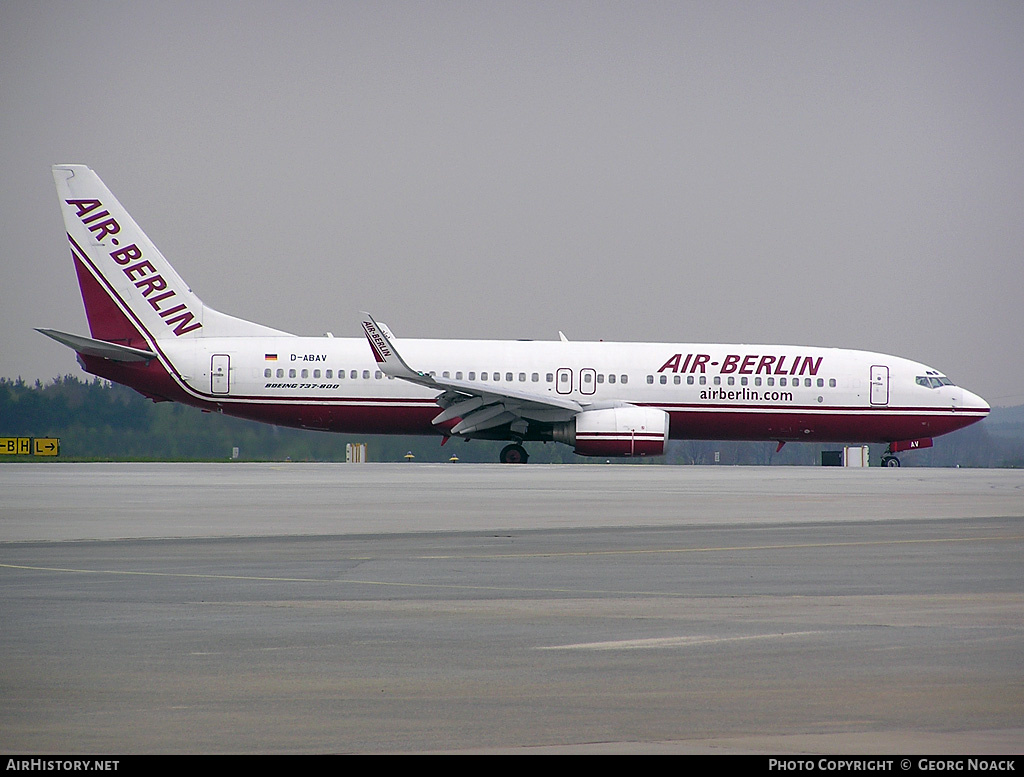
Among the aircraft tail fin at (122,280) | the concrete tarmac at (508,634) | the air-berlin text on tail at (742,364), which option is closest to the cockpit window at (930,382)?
the air-berlin text on tail at (742,364)

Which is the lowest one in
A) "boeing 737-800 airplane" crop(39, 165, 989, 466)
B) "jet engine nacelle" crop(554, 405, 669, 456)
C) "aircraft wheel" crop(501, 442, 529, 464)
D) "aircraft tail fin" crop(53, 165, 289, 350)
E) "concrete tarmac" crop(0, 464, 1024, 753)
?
"concrete tarmac" crop(0, 464, 1024, 753)

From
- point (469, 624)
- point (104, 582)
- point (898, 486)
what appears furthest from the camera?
point (898, 486)

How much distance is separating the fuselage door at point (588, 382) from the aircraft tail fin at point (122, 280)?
33.2 ft

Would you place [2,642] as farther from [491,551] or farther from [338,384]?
[338,384]

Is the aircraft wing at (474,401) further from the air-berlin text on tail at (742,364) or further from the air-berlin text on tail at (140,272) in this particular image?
the air-berlin text on tail at (140,272)

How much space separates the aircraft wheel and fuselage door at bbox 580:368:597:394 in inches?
110

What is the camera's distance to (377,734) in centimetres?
566

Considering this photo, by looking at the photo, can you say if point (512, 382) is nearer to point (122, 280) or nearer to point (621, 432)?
point (621, 432)

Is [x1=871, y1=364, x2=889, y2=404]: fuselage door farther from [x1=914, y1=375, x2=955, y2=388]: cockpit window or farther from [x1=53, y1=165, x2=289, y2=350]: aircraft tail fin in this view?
[x1=53, y1=165, x2=289, y2=350]: aircraft tail fin

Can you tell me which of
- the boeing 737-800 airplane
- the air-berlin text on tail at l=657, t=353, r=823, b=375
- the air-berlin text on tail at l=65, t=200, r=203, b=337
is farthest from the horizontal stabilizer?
the air-berlin text on tail at l=657, t=353, r=823, b=375

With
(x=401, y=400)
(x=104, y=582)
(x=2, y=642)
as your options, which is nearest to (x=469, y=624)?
(x=2, y=642)

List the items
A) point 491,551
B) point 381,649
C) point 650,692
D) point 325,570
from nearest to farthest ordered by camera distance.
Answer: point 650,692, point 381,649, point 325,570, point 491,551

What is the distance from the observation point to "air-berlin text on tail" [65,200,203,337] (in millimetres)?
45781
